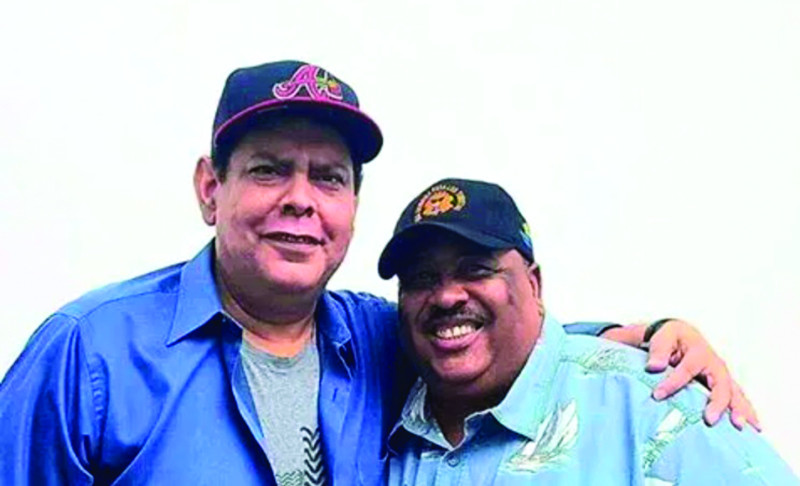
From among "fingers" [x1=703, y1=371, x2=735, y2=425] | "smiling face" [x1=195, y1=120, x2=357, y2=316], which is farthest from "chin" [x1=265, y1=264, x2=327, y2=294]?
"fingers" [x1=703, y1=371, x2=735, y2=425]

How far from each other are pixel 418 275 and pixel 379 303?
13.2 inches

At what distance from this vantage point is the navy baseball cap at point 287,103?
167 centimetres

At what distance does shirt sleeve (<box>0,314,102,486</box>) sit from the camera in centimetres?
146

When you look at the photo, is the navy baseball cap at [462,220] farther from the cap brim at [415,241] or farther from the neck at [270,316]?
the neck at [270,316]

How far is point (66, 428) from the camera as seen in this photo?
1.46m

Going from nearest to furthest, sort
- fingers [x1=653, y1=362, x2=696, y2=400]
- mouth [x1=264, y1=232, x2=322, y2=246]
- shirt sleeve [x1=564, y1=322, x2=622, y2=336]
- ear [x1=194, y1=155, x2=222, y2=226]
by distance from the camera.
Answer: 1. fingers [x1=653, y1=362, x2=696, y2=400]
2. mouth [x1=264, y1=232, x2=322, y2=246]
3. ear [x1=194, y1=155, x2=222, y2=226]
4. shirt sleeve [x1=564, y1=322, x2=622, y2=336]

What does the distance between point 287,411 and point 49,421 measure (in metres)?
0.41

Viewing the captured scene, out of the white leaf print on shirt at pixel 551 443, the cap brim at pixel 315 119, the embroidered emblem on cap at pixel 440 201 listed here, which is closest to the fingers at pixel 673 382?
the white leaf print on shirt at pixel 551 443

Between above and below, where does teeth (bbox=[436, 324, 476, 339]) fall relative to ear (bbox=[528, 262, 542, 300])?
below

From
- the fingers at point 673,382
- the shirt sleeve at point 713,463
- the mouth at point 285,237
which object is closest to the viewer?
the shirt sleeve at point 713,463

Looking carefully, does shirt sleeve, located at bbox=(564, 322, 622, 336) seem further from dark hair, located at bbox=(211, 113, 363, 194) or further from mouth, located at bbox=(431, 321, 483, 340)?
dark hair, located at bbox=(211, 113, 363, 194)

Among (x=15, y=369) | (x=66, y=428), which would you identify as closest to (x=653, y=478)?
(x=66, y=428)

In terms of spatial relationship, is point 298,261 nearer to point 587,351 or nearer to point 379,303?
point 379,303

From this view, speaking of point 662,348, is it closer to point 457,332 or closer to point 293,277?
point 457,332
